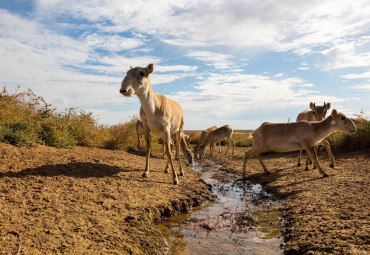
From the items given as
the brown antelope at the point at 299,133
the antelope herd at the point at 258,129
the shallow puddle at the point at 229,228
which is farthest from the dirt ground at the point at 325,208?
the brown antelope at the point at 299,133

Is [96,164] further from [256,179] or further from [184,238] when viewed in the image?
[256,179]

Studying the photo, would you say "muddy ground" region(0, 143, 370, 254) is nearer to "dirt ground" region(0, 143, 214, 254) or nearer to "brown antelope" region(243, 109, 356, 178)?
"dirt ground" region(0, 143, 214, 254)

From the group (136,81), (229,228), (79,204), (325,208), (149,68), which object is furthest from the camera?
(149,68)

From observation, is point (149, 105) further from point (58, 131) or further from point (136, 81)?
point (58, 131)

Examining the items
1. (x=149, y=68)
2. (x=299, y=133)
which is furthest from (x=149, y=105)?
(x=299, y=133)

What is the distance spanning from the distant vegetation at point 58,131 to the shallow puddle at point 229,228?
470 cm

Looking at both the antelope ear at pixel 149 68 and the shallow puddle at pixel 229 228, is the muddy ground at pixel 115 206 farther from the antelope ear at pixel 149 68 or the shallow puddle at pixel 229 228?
the antelope ear at pixel 149 68

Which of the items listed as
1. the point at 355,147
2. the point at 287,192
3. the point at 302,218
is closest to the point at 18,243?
the point at 302,218

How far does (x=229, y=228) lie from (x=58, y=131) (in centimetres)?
627

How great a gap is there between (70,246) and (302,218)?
3.71 m

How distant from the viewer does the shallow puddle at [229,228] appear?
404 cm

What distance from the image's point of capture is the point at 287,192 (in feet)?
Result: 23.2

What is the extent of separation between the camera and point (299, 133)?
29.9 feet

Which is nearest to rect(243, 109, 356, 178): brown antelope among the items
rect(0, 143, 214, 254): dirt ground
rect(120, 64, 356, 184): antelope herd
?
rect(120, 64, 356, 184): antelope herd
